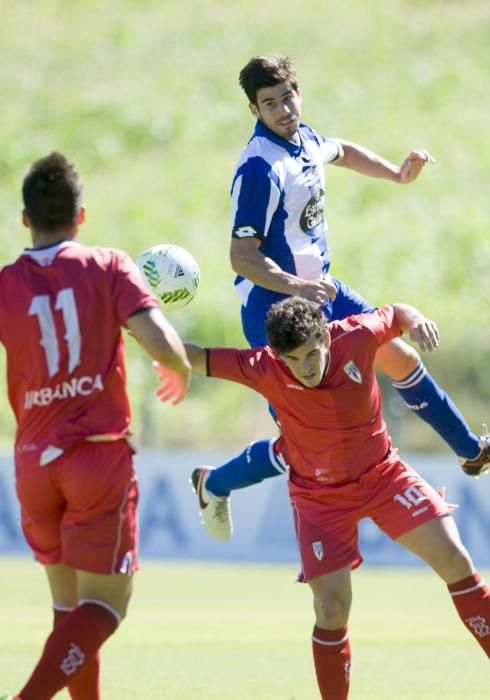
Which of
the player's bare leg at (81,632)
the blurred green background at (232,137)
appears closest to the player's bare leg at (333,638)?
the player's bare leg at (81,632)

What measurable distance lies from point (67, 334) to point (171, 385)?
0.53 meters

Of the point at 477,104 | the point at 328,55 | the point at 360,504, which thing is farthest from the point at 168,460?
the point at 328,55

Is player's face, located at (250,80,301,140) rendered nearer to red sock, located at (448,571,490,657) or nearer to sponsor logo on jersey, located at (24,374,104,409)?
sponsor logo on jersey, located at (24,374,104,409)

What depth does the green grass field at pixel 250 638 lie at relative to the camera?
8.30 meters

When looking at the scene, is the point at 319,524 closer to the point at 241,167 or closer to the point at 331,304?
the point at 331,304

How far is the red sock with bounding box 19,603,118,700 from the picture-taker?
5.64m

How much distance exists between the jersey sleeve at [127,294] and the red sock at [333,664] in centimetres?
208

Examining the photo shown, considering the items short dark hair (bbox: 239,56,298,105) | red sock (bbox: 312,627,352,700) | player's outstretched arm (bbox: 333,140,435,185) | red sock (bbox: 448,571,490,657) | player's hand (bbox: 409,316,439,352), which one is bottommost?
red sock (bbox: 312,627,352,700)

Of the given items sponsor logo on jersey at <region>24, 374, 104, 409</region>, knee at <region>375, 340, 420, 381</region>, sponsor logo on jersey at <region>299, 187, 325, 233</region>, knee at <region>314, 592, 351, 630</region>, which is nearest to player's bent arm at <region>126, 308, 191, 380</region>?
sponsor logo on jersey at <region>24, 374, 104, 409</region>

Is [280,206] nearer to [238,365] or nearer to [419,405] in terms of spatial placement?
[238,365]

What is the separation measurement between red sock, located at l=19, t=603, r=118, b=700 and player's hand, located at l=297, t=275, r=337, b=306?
2.13m

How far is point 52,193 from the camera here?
19.0ft

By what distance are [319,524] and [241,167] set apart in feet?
6.34

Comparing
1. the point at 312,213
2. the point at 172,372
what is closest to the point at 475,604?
the point at 172,372
